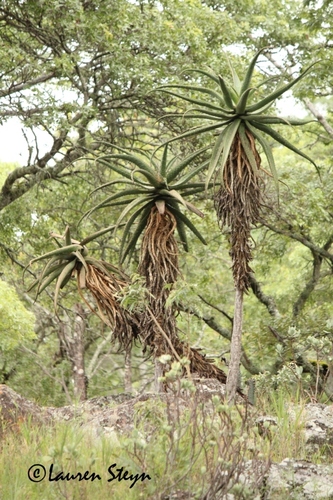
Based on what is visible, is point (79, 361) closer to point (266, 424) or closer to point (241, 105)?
point (241, 105)

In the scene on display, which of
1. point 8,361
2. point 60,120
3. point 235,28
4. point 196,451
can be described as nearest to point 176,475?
point 196,451

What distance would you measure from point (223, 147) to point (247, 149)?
227 mm

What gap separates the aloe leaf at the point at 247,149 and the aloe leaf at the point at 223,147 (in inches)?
3.2

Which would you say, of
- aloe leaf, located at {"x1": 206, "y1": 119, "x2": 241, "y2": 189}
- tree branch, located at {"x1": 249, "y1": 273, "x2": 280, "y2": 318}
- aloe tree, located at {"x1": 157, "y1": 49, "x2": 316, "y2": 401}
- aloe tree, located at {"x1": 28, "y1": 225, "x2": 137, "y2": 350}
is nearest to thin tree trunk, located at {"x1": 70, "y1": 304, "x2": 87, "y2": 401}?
tree branch, located at {"x1": 249, "y1": 273, "x2": 280, "y2": 318}

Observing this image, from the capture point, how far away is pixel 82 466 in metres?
4.96

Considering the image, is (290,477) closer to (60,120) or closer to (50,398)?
(60,120)

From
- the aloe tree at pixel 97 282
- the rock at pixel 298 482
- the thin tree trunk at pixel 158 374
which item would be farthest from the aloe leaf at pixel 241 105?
the rock at pixel 298 482

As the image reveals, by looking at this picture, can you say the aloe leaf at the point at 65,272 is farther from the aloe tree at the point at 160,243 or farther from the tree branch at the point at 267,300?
the tree branch at the point at 267,300

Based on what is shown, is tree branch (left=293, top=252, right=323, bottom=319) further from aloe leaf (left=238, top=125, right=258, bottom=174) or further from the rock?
the rock

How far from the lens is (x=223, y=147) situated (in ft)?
25.2

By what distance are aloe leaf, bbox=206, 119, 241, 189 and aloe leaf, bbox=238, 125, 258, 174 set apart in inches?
3.2

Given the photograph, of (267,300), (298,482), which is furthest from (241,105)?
(267,300)

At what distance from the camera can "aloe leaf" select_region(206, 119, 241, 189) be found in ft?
24.7

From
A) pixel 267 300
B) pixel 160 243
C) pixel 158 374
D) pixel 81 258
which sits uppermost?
pixel 267 300
